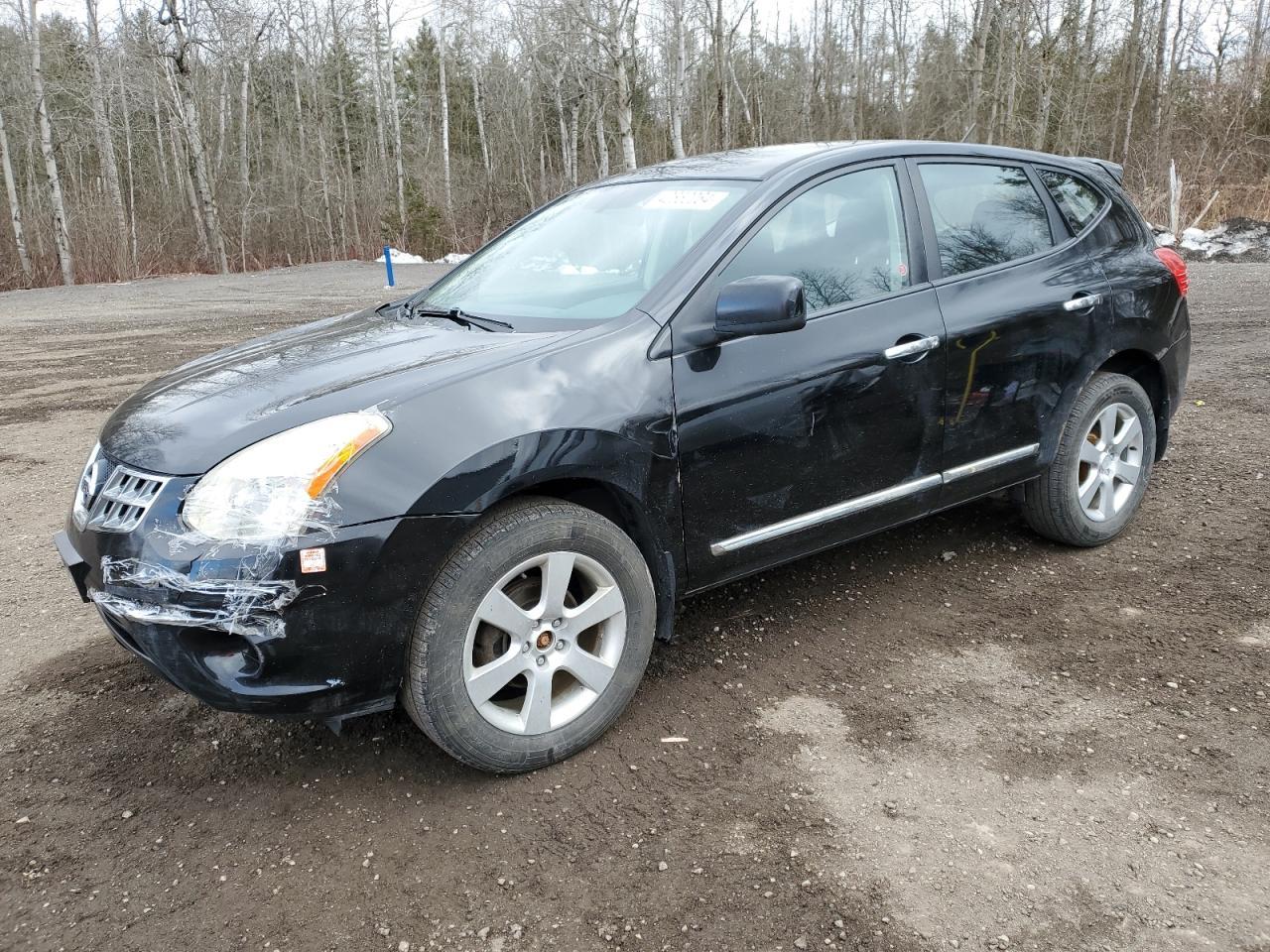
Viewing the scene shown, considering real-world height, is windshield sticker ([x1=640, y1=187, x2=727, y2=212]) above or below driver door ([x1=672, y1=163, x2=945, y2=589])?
above

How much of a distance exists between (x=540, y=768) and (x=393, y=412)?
1144 mm

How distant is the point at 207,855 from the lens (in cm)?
251

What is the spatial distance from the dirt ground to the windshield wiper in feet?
4.41

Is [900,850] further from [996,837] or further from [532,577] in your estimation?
[532,577]

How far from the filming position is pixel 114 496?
8.49 ft

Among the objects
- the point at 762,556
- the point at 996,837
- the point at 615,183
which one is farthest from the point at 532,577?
the point at 615,183

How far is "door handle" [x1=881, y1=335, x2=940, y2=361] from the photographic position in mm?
3377

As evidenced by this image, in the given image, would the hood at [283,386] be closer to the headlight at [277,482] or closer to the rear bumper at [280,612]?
the headlight at [277,482]

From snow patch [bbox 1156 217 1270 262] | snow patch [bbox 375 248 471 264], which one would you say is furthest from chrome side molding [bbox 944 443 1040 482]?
snow patch [bbox 375 248 471 264]

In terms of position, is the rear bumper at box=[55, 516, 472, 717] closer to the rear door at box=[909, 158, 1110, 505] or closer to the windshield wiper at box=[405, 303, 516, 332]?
the windshield wiper at box=[405, 303, 516, 332]

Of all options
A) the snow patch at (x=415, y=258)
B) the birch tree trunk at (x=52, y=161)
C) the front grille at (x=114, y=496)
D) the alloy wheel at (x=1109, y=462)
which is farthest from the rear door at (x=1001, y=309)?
the birch tree trunk at (x=52, y=161)

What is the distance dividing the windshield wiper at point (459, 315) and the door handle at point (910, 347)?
1.34 m

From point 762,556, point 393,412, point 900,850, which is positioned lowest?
point 900,850

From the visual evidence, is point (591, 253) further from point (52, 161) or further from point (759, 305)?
point (52, 161)
